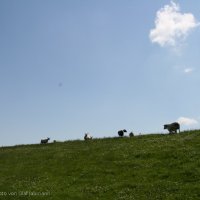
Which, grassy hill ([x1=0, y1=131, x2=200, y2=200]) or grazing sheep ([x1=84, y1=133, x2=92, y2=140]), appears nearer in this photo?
grassy hill ([x1=0, y1=131, x2=200, y2=200])

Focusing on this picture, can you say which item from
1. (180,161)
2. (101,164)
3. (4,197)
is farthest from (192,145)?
(4,197)

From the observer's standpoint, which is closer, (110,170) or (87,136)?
(110,170)

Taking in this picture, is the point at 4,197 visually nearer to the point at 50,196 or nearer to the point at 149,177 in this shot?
the point at 50,196

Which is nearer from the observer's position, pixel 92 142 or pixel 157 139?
pixel 157 139

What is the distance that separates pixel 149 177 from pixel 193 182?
382 centimetres

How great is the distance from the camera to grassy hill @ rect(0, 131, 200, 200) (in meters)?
31.7

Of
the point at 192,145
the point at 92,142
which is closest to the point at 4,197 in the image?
the point at 192,145

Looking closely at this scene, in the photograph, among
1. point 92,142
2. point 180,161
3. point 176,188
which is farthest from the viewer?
point 92,142

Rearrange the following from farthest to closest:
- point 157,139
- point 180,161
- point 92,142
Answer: point 92,142 < point 157,139 < point 180,161

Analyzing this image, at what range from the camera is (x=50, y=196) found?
3228 centimetres

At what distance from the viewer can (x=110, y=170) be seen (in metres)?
38.3

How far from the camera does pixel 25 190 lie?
34.6 m

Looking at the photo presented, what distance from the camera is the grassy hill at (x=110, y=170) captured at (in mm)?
31703

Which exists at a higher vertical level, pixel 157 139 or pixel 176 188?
pixel 157 139
